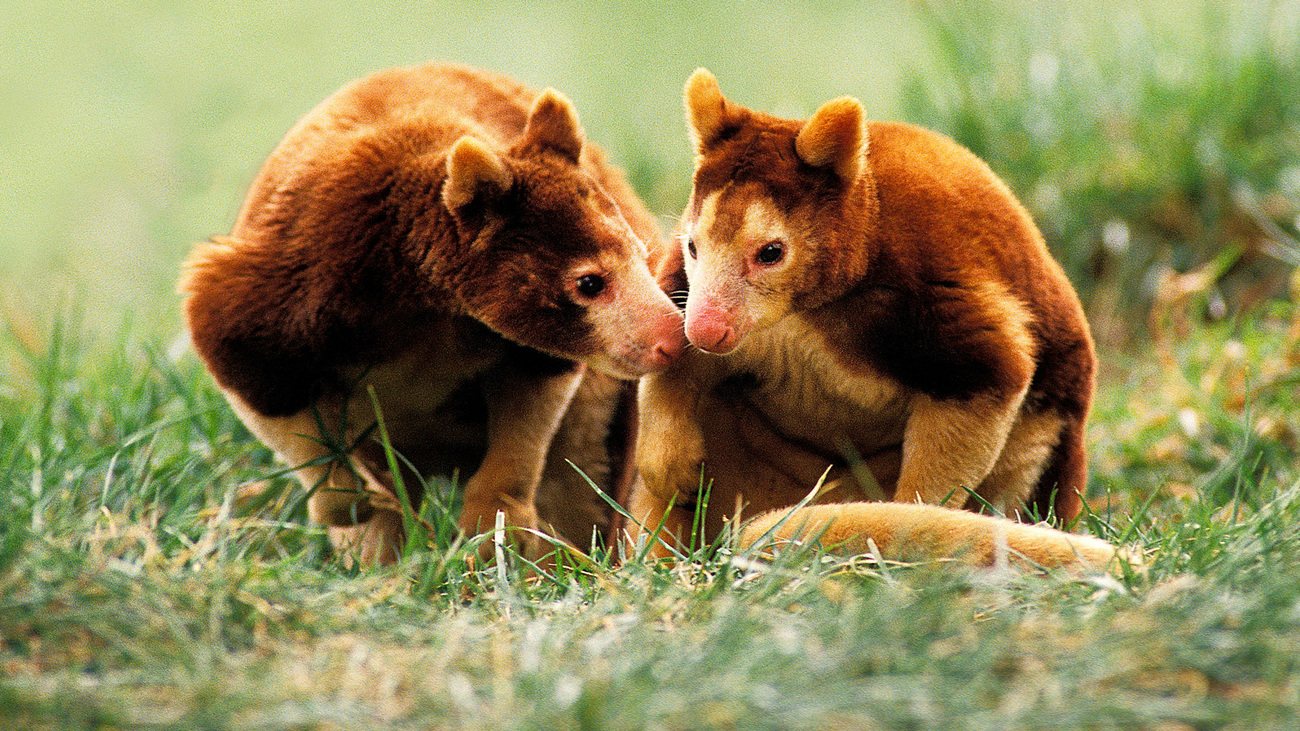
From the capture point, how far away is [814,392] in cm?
375

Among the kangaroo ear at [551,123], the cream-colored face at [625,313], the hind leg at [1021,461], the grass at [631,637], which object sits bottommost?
the hind leg at [1021,461]

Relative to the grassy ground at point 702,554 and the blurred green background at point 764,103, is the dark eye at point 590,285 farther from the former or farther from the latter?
the blurred green background at point 764,103

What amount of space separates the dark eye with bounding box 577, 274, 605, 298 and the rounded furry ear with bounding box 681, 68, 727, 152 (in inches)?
21.6

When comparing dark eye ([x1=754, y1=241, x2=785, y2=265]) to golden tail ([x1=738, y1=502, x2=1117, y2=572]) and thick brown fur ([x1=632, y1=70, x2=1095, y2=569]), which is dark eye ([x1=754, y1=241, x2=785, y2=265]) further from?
golden tail ([x1=738, y1=502, x2=1117, y2=572])

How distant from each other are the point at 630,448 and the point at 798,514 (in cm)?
150

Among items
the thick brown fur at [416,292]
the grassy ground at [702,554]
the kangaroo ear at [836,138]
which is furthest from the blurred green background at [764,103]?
the kangaroo ear at [836,138]

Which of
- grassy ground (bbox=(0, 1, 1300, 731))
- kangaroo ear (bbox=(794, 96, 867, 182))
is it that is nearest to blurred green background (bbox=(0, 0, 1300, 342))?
grassy ground (bbox=(0, 1, 1300, 731))

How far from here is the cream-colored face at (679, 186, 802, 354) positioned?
133 inches

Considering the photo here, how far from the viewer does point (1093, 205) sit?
6758mm

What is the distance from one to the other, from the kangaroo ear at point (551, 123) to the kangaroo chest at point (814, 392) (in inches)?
35.8

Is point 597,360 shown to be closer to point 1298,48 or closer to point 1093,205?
point 1093,205

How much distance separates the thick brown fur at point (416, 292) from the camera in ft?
12.5

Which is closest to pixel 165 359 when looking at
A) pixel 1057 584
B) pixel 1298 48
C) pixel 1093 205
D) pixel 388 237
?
pixel 388 237

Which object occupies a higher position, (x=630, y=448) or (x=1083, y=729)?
(x=1083, y=729)
